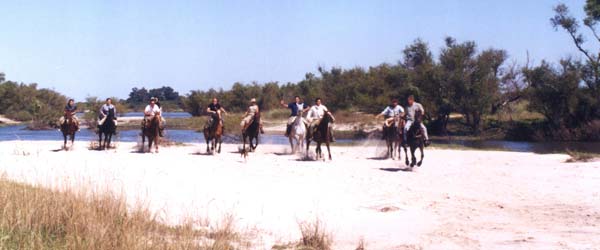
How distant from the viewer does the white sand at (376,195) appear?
9.40 meters

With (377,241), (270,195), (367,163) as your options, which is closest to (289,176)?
(270,195)

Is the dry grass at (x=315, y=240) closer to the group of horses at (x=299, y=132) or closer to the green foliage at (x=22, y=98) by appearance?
the group of horses at (x=299, y=132)

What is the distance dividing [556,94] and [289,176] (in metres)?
33.7

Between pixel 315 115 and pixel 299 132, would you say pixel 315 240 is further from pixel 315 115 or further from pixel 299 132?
pixel 299 132

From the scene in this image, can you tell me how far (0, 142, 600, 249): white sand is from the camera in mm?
9398

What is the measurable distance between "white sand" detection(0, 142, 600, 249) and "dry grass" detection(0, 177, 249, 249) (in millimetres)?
855

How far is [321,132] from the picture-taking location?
68.9ft

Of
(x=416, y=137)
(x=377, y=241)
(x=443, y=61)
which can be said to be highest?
(x=443, y=61)

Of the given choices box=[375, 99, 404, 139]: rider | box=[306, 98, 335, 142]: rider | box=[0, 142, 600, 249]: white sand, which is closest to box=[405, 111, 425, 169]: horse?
box=[0, 142, 600, 249]: white sand

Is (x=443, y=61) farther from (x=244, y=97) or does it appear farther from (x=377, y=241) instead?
(x=377, y=241)

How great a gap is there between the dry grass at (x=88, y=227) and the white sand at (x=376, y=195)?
85 centimetres

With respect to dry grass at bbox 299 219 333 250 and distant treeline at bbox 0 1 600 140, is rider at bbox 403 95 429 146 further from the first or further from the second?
distant treeline at bbox 0 1 600 140

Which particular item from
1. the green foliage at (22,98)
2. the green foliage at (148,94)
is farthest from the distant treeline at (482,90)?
the green foliage at (148,94)

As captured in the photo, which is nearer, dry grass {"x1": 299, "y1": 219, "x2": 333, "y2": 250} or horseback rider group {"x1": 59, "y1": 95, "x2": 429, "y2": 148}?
dry grass {"x1": 299, "y1": 219, "x2": 333, "y2": 250}
